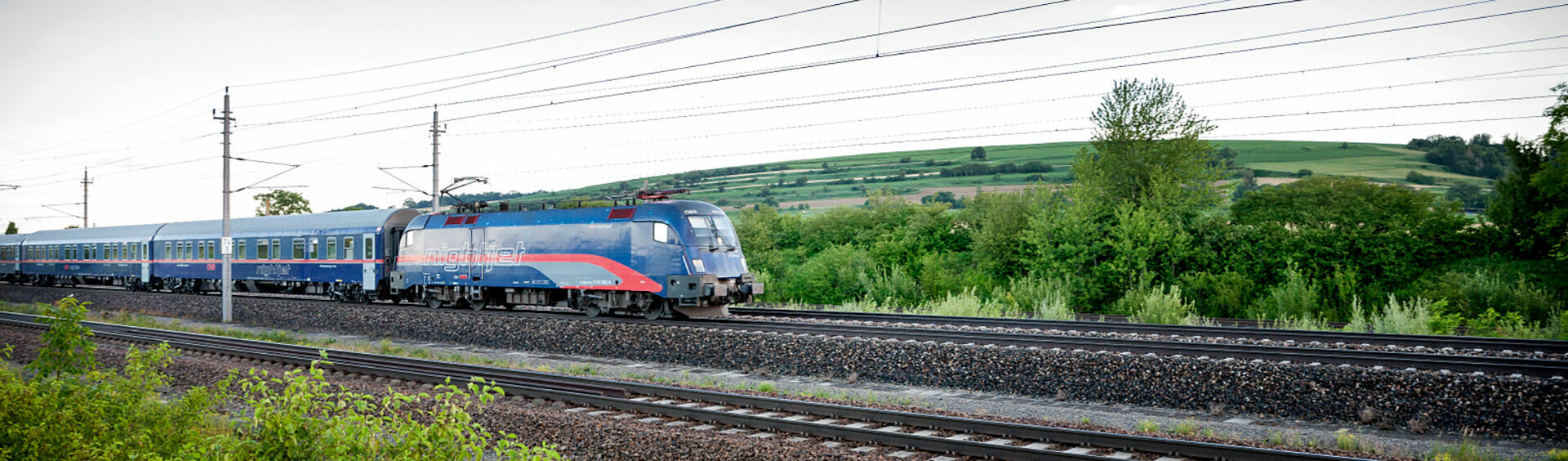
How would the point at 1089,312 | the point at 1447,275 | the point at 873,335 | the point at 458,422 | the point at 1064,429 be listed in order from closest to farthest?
the point at 458,422 → the point at 1064,429 → the point at 873,335 → the point at 1447,275 → the point at 1089,312

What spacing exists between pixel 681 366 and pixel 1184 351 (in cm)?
842

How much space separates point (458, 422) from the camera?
489 cm

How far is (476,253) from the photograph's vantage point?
2314 centimetres

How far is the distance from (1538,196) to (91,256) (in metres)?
60.5

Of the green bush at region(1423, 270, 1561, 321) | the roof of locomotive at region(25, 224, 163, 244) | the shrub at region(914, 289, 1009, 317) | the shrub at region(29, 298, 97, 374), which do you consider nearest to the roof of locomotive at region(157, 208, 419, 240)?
the roof of locomotive at region(25, 224, 163, 244)

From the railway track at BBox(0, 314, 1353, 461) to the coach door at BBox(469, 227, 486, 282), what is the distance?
7779 millimetres

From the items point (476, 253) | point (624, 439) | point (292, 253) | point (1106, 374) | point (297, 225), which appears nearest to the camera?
point (624, 439)

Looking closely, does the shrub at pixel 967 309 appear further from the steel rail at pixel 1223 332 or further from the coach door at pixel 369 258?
the coach door at pixel 369 258

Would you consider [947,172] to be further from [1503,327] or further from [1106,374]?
[1106,374]

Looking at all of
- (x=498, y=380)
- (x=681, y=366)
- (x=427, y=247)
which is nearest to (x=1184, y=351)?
(x=681, y=366)

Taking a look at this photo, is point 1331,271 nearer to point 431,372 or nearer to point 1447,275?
point 1447,275

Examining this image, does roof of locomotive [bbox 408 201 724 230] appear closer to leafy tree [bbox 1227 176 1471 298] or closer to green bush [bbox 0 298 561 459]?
green bush [bbox 0 298 561 459]

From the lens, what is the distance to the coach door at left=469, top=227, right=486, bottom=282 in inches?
905

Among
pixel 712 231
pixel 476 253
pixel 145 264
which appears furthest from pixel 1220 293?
pixel 145 264
